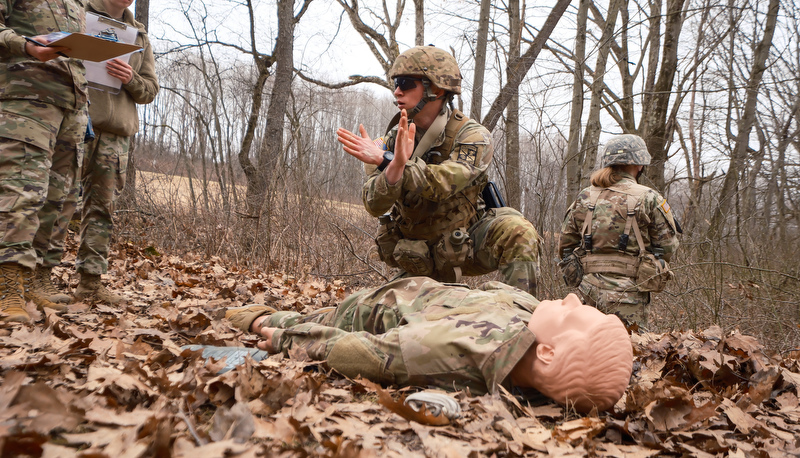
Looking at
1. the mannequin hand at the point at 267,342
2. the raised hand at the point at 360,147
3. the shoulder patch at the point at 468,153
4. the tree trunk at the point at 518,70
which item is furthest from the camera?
the tree trunk at the point at 518,70

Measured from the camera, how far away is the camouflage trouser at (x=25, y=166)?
273 centimetres

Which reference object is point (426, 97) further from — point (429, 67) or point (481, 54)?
point (481, 54)

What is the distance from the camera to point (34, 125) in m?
2.85

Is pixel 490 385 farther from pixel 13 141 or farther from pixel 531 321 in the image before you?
pixel 13 141

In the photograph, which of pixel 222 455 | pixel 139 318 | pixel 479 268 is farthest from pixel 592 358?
pixel 139 318

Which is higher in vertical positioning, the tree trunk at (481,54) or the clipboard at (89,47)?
the tree trunk at (481,54)

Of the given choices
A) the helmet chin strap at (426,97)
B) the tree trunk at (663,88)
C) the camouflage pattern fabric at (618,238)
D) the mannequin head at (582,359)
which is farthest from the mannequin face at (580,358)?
the tree trunk at (663,88)

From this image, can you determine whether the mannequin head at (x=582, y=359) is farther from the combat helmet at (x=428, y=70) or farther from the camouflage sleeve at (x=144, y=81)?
the camouflage sleeve at (x=144, y=81)

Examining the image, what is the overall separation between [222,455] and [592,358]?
4.49 feet

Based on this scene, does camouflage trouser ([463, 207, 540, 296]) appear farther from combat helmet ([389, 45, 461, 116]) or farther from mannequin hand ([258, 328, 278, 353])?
mannequin hand ([258, 328, 278, 353])

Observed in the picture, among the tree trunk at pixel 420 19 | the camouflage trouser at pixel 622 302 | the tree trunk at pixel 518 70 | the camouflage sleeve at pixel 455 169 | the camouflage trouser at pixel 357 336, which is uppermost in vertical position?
the tree trunk at pixel 420 19

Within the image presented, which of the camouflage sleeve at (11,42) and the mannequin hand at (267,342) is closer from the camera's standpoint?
the mannequin hand at (267,342)

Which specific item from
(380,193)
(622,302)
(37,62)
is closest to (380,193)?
(380,193)

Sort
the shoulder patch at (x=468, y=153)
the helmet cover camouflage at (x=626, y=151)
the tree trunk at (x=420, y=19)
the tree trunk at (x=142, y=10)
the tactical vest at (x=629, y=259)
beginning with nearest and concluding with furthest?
the shoulder patch at (x=468, y=153), the tactical vest at (x=629, y=259), the helmet cover camouflage at (x=626, y=151), the tree trunk at (x=142, y=10), the tree trunk at (x=420, y=19)
